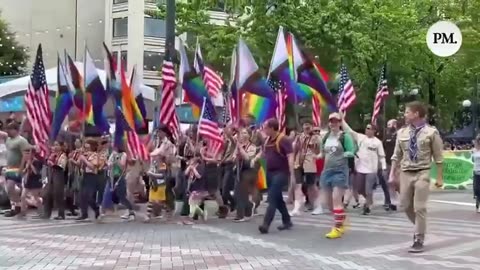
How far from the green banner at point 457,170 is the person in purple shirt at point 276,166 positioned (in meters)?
12.4

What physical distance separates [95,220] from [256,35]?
1589 cm

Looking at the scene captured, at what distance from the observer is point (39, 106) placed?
15555mm

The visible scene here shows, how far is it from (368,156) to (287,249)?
219 inches

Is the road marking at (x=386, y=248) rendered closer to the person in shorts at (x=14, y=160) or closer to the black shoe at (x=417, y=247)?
the black shoe at (x=417, y=247)

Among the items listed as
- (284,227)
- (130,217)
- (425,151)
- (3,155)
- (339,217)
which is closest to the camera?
(425,151)

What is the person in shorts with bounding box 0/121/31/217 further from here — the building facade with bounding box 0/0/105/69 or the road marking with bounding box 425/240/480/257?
the building facade with bounding box 0/0/105/69

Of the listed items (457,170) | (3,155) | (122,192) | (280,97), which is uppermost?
(280,97)

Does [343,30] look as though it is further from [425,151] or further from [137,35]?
[137,35]

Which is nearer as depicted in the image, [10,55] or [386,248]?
[386,248]

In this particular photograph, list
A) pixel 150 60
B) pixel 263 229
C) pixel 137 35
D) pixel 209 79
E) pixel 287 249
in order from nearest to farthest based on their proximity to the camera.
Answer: pixel 287 249
pixel 263 229
pixel 209 79
pixel 137 35
pixel 150 60

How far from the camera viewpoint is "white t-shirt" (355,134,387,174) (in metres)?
15.6

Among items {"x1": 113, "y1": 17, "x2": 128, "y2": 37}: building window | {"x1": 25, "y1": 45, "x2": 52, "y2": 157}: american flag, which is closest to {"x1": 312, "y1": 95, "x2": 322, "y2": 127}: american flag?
{"x1": 25, "y1": 45, "x2": 52, "y2": 157}: american flag

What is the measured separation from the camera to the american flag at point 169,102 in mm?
15062

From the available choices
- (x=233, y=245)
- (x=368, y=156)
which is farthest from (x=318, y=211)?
(x=233, y=245)
